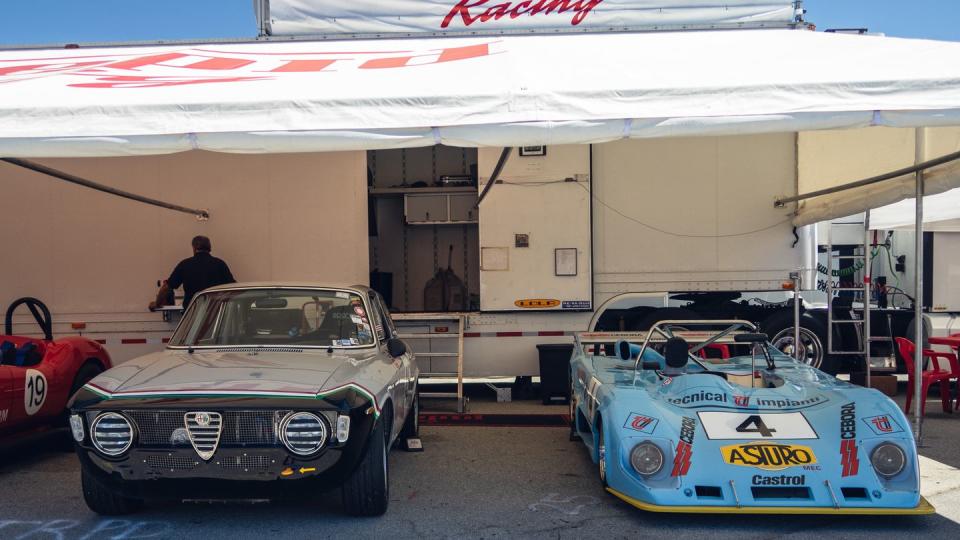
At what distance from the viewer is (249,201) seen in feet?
31.8

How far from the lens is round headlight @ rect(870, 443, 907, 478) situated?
4699mm

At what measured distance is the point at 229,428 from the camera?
448cm

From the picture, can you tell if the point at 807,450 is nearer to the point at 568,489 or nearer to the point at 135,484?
the point at 568,489

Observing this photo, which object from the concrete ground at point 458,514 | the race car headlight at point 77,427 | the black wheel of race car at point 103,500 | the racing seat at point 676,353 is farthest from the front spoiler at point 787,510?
the race car headlight at point 77,427

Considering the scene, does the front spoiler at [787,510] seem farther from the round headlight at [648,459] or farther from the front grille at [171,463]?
the front grille at [171,463]

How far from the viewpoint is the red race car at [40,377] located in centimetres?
616

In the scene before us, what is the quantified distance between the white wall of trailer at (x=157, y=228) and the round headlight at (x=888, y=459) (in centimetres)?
625

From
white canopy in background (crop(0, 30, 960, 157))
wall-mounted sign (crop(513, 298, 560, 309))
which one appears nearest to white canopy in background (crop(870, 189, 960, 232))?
wall-mounted sign (crop(513, 298, 560, 309))

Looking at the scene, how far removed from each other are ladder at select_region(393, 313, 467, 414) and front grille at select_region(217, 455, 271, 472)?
16.0 feet

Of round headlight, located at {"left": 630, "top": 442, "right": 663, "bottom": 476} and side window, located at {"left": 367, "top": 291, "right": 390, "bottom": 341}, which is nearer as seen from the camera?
round headlight, located at {"left": 630, "top": 442, "right": 663, "bottom": 476}

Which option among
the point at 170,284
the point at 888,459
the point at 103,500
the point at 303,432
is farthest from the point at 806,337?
the point at 103,500

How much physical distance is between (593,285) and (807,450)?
4972 millimetres

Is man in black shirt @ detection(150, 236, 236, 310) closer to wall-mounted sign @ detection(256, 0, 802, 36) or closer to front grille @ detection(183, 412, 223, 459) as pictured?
wall-mounted sign @ detection(256, 0, 802, 36)

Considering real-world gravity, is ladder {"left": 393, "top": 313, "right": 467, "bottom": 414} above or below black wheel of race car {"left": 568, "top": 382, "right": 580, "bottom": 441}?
above
